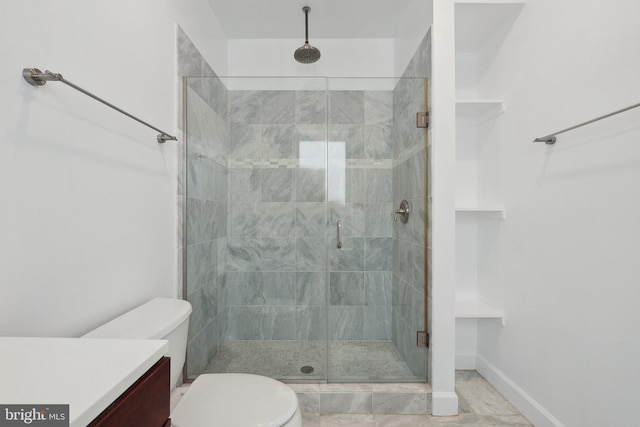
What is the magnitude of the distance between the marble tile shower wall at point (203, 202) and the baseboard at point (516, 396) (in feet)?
5.78

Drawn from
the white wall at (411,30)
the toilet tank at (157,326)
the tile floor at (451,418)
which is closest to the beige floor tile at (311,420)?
the tile floor at (451,418)

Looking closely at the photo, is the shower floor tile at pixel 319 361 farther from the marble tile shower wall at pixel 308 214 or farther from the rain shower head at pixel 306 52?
the rain shower head at pixel 306 52

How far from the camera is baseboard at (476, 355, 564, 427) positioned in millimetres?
1666

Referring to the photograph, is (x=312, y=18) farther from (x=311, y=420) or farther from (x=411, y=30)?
(x=311, y=420)

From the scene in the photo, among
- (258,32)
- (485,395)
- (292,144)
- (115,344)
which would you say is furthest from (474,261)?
(258,32)

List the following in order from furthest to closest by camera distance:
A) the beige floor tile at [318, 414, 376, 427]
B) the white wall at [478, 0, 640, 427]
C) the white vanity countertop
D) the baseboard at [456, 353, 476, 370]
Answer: the baseboard at [456, 353, 476, 370], the beige floor tile at [318, 414, 376, 427], the white wall at [478, 0, 640, 427], the white vanity countertop

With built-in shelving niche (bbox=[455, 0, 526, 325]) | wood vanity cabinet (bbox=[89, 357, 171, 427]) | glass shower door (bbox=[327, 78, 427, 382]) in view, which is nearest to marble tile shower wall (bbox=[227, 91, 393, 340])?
glass shower door (bbox=[327, 78, 427, 382])

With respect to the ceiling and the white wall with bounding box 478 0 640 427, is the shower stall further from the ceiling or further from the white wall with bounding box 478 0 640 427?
the ceiling

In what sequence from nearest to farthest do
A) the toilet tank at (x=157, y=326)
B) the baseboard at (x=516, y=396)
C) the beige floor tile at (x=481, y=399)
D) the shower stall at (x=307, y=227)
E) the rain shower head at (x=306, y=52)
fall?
1. the toilet tank at (x=157, y=326)
2. the baseboard at (x=516, y=396)
3. the beige floor tile at (x=481, y=399)
4. the shower stall at (x=307, y=227)
5. the rain shower head at (x=306, y=52)

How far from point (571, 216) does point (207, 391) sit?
1.73 meters

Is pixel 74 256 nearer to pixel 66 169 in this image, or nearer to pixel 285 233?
pixel 66 169

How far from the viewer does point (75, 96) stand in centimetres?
107

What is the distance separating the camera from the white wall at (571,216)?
4.17ft

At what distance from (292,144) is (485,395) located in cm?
194
